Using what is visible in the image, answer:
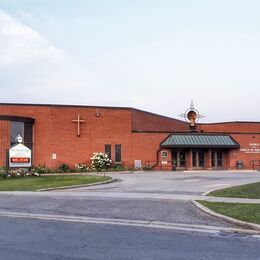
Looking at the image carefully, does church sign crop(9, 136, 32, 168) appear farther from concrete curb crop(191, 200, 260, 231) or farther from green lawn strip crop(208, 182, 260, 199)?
concrete curb crop(191, 200, 260, 231)

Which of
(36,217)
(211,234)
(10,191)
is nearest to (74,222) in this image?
(36,217)

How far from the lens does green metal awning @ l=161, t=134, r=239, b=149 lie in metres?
44.1

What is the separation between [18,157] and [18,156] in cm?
7

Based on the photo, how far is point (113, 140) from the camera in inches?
1726

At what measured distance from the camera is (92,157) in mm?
42469

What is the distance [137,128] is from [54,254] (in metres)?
37.3

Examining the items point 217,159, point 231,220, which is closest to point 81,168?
point 217,159

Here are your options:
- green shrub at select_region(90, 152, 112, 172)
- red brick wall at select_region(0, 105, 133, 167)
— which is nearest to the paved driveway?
green shrub at select_region(90, 152, 112, 172)

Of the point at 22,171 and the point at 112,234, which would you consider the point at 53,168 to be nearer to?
the point at 22,171

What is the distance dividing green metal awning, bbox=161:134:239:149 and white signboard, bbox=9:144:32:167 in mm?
15204

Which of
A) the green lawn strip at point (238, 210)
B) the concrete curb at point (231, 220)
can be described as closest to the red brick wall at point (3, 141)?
the green lawn strip at point (238, 210)

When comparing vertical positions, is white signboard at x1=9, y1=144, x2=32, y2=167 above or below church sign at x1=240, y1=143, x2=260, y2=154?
below

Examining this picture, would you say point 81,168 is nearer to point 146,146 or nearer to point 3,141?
point 146,146

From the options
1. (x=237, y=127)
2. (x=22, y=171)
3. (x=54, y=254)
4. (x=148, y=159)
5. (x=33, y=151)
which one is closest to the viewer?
(x=54, y=254)
